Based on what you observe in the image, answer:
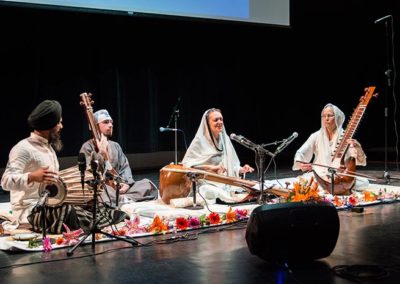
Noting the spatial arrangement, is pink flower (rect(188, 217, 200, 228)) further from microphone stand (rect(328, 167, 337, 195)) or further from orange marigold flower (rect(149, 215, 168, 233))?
microphone stand (rect(328, 167, 337, 195))

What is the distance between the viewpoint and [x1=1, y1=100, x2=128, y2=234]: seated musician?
4.56 meters

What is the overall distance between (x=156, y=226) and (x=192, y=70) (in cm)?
580

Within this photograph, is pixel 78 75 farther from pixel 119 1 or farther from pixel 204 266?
pixel 204 266

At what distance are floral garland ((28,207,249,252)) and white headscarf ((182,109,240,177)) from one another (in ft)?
4.31

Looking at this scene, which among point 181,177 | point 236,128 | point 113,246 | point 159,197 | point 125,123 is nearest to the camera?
point 113,246

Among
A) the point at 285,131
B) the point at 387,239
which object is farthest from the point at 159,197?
the point at 285,131

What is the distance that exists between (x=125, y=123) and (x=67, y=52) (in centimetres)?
144

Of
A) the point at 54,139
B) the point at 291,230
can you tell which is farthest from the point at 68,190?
the point at 291,230

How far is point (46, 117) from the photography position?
467 cm

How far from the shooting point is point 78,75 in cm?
917

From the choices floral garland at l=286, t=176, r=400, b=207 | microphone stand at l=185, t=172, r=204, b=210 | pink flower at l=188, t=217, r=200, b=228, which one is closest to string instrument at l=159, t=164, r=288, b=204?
microphone stand at l=185, t=172, r=204, b=210

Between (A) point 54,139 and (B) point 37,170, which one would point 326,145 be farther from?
(B) point 37,170

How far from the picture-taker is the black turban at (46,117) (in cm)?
466

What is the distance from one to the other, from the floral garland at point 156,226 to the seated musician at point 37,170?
13 centimetres
